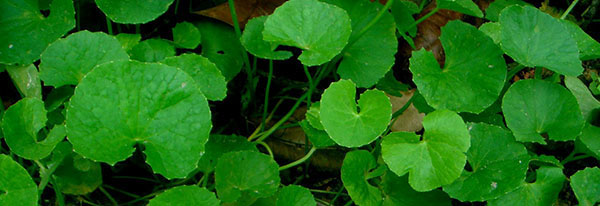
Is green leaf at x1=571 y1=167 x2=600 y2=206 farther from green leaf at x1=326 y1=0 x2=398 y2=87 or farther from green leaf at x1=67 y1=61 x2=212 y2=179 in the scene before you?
green leaf at x1=67 y1=61 x2=212 y2=179

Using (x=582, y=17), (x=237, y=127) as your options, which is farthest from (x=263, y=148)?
(x=582, y=17)

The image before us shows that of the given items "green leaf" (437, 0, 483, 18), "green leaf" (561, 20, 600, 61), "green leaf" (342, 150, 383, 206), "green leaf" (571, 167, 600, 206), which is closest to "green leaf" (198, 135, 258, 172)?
"green leaf" (342, 150, 383, 206)

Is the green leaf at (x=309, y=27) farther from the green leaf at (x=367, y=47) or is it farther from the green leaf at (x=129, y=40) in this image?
the green leaf at (x=129, y=40)

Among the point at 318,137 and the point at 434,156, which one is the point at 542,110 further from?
the point at 318,137

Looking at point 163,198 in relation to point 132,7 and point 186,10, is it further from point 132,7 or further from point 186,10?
point 186,10

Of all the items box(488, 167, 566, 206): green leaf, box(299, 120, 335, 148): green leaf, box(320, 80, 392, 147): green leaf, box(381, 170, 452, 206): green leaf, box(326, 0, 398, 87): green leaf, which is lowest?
box(381, 170, 452, 206): green leaf

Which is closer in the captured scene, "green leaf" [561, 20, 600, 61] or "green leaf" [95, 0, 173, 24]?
"green leaf" [95, 0, 173, 24]

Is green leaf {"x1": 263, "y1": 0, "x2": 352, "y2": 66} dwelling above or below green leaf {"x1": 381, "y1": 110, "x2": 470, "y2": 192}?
above
